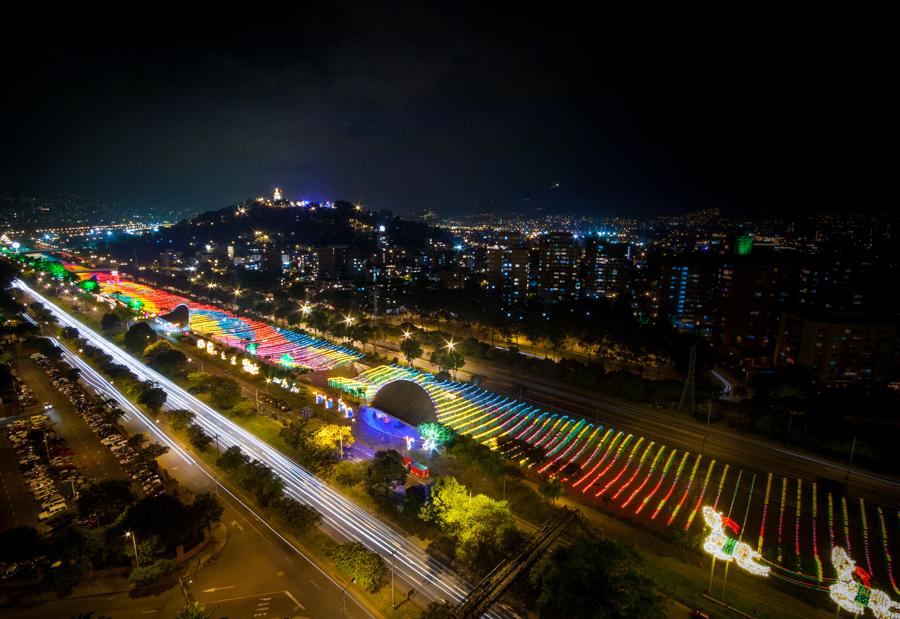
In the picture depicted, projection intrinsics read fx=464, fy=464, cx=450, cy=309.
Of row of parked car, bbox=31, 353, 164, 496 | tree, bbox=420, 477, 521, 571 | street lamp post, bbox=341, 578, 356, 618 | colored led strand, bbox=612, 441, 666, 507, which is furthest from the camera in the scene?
row of parked car, bbox=31, 353, 164, 496

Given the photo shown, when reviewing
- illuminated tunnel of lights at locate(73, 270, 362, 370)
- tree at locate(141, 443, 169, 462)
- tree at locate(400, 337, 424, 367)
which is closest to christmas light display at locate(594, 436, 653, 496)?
tree at locate(400, 337, 424, 367)

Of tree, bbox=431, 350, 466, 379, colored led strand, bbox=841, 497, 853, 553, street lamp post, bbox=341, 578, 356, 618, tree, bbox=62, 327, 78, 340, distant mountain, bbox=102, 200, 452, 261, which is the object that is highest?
distant mountain, bbox=102, 200, 452, 261

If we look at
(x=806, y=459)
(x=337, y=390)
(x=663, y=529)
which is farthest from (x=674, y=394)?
(x=337, y=390)

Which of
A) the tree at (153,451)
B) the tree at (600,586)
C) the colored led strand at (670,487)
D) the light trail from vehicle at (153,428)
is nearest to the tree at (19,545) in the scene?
the tree at (153,451)

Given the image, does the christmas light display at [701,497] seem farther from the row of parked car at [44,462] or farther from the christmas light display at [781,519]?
the row of parked car at [44,462]

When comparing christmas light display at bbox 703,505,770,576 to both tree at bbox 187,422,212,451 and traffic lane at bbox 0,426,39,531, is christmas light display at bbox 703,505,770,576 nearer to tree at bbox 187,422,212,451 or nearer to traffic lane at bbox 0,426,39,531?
tree at bbox 187,422,212,451

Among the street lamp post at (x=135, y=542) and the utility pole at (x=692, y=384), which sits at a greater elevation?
the utility pole at (x=692, y=384)
